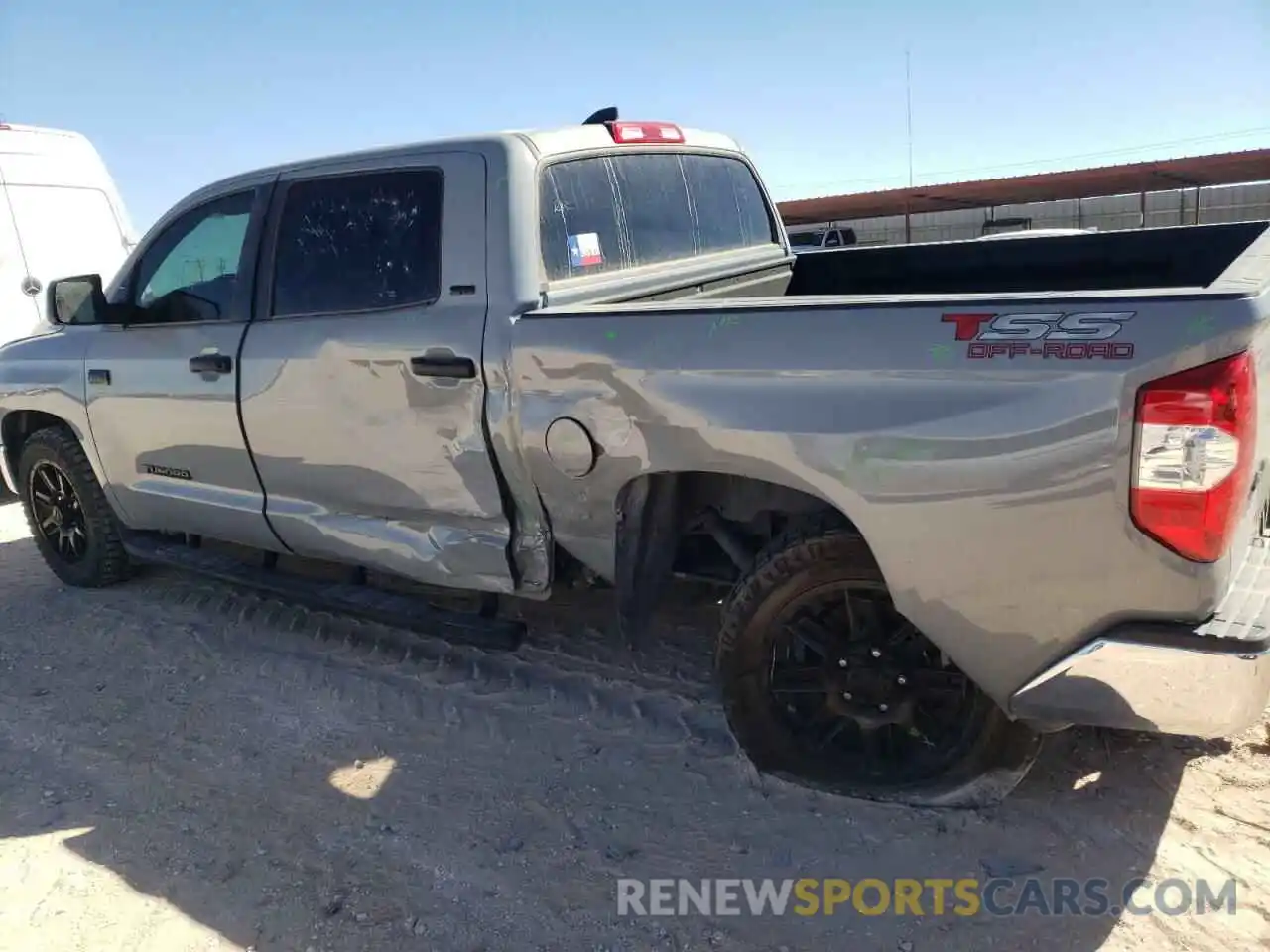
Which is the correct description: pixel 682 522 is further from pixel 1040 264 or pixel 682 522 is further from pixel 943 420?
pixel 1040 264

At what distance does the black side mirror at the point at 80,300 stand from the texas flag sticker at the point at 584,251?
231 centimetres

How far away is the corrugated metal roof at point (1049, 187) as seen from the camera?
17.5 m

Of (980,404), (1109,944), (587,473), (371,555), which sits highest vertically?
(980,404)

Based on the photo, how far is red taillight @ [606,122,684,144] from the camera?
3.70 metres

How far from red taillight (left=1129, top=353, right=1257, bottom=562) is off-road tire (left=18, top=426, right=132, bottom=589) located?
4.58 m

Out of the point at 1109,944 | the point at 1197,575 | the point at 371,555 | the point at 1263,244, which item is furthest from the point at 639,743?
the point at 1263,244

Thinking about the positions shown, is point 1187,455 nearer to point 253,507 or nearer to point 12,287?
point 253,507

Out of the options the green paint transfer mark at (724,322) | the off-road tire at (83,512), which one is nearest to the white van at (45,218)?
the off-road tire at (83,512)

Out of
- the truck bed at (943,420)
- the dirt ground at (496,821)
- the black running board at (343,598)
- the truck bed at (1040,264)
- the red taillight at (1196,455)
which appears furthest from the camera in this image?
the truck bed at (1040,264)

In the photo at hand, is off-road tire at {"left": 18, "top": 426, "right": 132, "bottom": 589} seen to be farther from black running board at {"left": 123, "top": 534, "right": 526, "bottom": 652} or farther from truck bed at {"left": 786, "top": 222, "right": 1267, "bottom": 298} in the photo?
truck bed at {"left": 786, "top": 222, "right": 1267, "bottom": 298}

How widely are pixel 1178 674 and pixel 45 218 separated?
7936 millimetres

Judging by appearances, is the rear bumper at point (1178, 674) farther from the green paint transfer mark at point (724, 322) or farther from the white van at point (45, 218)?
the white van at point (45, 218)

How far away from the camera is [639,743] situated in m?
3.31

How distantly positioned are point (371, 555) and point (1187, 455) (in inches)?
107
